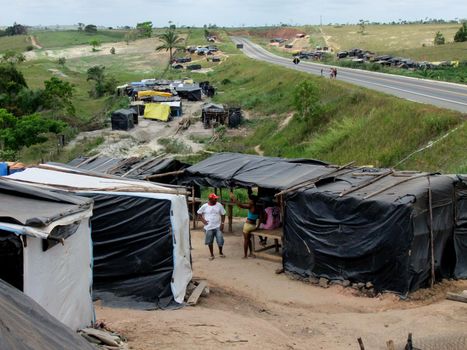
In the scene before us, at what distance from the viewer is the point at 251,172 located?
1563 centimetres

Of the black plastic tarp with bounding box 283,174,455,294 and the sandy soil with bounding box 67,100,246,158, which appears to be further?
the sandy soil with bounding box 67,100,246,158

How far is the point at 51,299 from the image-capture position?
7.98m

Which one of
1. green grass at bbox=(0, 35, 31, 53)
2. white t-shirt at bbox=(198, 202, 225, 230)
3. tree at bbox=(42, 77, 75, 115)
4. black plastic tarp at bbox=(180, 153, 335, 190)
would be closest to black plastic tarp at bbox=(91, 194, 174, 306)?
white t-shirt at bbox=(198, 202, 225, 230)

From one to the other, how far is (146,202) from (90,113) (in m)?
48.5

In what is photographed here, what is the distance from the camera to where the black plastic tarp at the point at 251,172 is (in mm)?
14523

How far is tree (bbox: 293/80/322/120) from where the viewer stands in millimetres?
33844

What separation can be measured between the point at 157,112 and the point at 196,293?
113ft

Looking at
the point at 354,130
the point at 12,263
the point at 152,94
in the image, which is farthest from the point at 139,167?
the point at 152,94

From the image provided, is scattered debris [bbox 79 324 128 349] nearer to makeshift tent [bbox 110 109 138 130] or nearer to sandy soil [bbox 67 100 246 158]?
sandy soil [bbox 67 100 246 158]

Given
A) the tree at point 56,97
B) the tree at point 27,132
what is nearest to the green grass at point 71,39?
the tree at point 56,97

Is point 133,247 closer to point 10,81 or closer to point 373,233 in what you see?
point 373,233

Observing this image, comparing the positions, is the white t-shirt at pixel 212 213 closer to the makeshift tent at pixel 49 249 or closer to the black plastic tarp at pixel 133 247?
the black plastic tarp at pixel 133 247

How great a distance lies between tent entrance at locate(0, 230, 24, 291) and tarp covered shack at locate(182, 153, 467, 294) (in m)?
7.12

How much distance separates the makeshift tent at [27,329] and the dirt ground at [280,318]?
2.89 m
